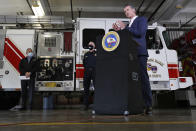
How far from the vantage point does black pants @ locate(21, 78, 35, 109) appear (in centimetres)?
550

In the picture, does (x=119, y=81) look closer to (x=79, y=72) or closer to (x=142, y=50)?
(x=142, y=50)

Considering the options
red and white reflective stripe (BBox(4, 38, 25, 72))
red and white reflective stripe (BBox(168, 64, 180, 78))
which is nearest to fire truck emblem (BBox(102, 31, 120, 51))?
red and white reflective stripe (BBox(168, 64, 180, 78))

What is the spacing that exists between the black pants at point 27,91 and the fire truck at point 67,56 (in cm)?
18

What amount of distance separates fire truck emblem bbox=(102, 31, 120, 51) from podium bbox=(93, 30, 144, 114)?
0.04 meters

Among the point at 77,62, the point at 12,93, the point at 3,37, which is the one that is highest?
the point at 3,37

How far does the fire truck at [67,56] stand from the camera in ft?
18.3

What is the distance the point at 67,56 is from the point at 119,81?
3.76m

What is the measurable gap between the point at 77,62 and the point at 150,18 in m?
A: 6.39

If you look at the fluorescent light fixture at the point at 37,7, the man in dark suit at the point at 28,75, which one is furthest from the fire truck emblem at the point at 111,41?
the fluorescent light fixture at the point at 37,7

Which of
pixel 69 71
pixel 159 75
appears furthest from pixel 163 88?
pixel 69 71

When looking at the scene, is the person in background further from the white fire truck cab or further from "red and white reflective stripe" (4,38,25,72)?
"red and white reflective stripe" (4,38,25,72)

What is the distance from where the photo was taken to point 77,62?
18.5 ft

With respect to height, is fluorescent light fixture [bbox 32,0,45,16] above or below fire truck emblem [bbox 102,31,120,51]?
above

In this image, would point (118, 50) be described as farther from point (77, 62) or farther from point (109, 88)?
point (77, 62)
